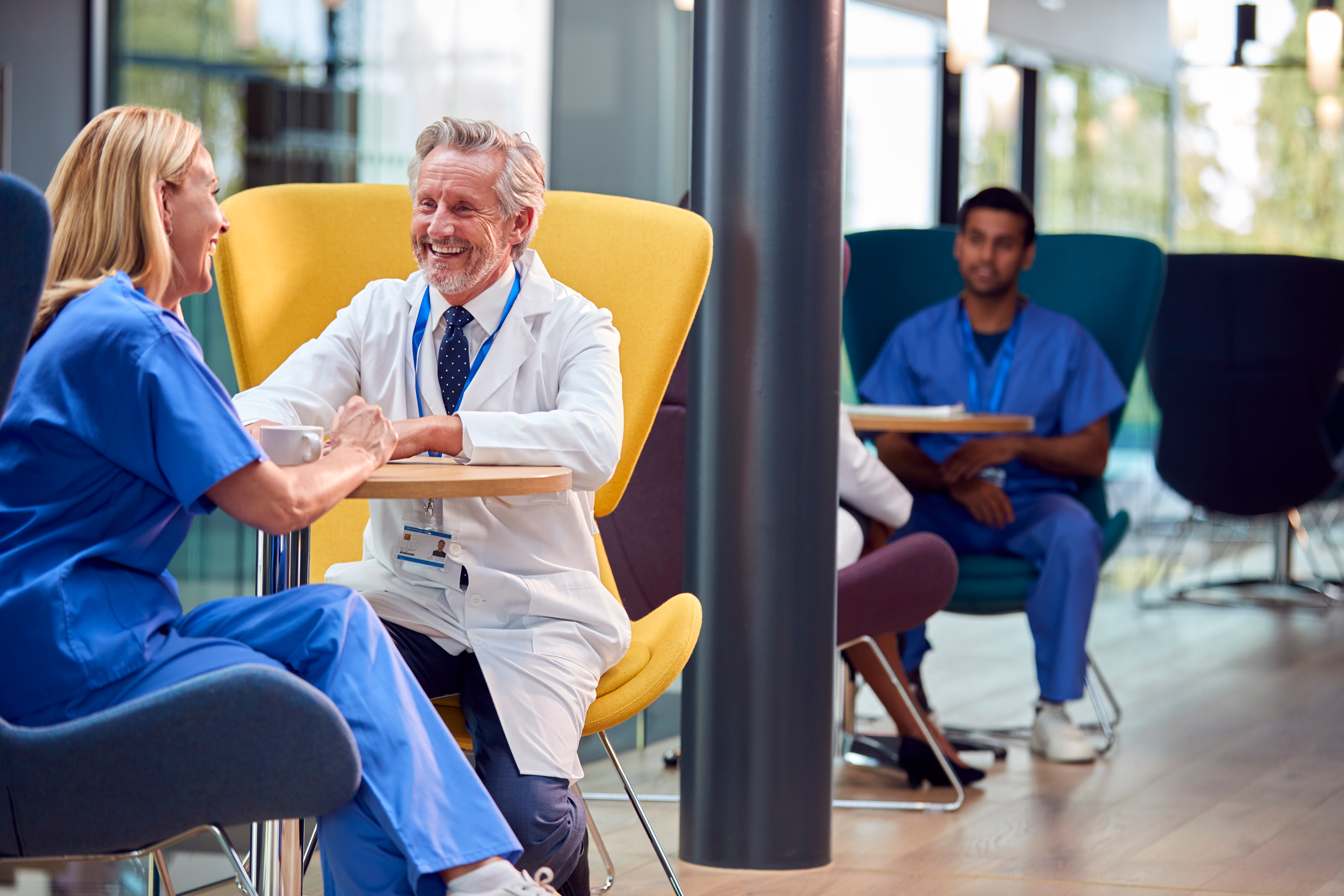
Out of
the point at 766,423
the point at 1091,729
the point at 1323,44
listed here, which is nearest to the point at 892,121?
the point at 1323,44

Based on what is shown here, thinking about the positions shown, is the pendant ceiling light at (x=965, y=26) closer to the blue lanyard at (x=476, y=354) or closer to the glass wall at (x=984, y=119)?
the glass wall at (x=984, y=119)

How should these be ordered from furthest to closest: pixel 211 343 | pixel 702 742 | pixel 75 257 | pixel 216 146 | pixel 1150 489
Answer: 1. pixel 1150 489
2. pixel 216 146
3. pixel 211 343
4. pixel 702 742
5. pixel 75 257

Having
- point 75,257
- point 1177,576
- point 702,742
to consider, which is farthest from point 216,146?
point 1177,576

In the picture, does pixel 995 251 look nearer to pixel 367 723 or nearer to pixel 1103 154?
pixel 367 723

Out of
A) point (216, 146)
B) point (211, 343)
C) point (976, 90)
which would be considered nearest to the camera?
point (211, 343)

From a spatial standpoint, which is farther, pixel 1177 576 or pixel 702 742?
pixel 1177 576

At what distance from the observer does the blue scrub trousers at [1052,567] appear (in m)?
3.70

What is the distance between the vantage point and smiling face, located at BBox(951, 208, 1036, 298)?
406 centimetres

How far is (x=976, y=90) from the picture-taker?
280 inches

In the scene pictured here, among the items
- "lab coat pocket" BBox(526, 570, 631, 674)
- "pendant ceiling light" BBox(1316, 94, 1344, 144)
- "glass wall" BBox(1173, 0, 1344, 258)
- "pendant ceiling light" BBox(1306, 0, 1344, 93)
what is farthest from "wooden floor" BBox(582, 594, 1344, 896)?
"pendant ceiling light" BBox(1316, 94, 1344, 144)

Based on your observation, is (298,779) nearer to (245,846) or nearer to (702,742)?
(702,742)

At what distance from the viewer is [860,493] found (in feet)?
10.8

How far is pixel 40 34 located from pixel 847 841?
340 centimetres

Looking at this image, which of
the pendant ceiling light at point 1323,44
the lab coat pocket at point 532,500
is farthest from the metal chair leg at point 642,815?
the pendant ceiling light at point 1323,44
